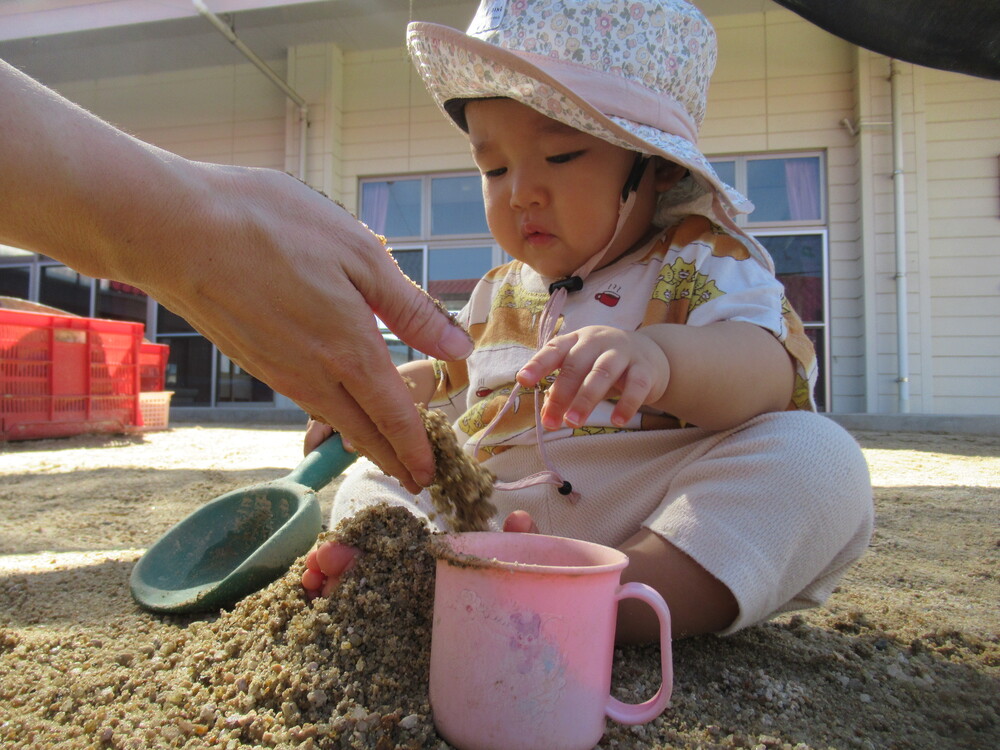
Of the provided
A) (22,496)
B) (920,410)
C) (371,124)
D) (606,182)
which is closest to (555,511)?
(606,182)

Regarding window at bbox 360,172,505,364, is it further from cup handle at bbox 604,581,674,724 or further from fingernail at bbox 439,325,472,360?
cup handle at bbox 604,581,674,724

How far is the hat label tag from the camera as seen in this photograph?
57.7 inches

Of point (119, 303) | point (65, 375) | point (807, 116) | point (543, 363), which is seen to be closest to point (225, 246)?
point (543, 363)

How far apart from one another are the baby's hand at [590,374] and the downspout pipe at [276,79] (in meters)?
5.42

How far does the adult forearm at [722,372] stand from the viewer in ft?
3.58

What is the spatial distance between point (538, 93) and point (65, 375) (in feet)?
13.2

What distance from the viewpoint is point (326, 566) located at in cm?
99

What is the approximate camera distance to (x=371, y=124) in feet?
22.4

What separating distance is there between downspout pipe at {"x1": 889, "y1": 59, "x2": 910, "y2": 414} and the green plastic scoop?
5232 millimetres

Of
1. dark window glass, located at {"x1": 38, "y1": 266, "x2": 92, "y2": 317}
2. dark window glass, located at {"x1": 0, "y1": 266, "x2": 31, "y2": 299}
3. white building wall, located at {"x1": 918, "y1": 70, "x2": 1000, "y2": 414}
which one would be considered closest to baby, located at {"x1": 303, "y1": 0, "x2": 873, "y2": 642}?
white building wall, located at {"x1": 918, "y1": 70, "x2": 1000, "y2": 414}

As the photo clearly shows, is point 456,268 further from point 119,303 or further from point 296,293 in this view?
point 296,293

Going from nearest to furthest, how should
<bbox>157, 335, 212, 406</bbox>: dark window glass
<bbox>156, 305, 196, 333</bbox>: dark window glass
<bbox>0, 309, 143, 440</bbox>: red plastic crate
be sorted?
<bbox>0, 309, 143, 440</bbox>: red plastic crate
<bbox>157, 335, 212, 406</bbox>: dark window glass
<bbox>156, 305, 196, 333</bbox>: dark window glass

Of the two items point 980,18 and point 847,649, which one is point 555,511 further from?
point 980,18

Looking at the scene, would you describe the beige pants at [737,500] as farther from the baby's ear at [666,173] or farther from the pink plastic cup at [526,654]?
the baby's ear at [666,173]
